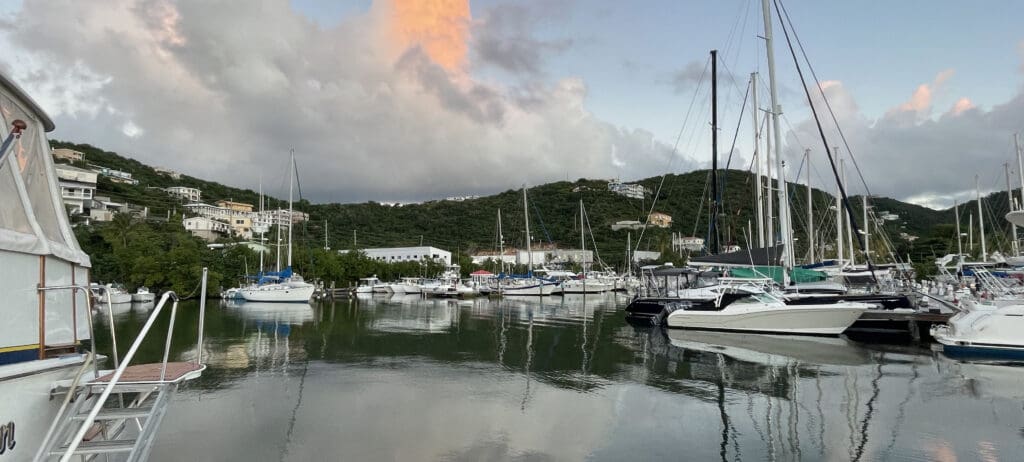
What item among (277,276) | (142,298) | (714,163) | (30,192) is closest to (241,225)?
(142,298)

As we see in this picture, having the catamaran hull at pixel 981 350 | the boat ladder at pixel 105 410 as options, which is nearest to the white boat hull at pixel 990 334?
the catamaran hull at pixel 981 350

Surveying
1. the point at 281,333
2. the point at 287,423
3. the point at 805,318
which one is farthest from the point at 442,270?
the point at 287,423

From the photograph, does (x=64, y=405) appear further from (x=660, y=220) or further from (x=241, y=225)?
(x=241, y=225)

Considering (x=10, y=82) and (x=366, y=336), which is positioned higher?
(x=10, y=82)

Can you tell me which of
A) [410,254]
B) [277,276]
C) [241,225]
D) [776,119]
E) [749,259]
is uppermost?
[241,225]

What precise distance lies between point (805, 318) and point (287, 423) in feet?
61.8

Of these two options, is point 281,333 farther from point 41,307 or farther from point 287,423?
point 41,307

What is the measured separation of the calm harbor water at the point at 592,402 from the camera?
342 inches

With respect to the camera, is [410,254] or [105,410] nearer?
[105,410]

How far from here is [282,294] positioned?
158ft

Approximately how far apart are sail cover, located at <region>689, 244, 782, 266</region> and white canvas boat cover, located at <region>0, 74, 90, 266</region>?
78.9ft

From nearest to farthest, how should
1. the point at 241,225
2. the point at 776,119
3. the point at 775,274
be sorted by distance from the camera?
the point at 776,119 → the point at 775,274 → the point at 241,225

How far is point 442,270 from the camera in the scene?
296ft

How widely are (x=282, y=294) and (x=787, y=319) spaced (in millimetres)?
39697
